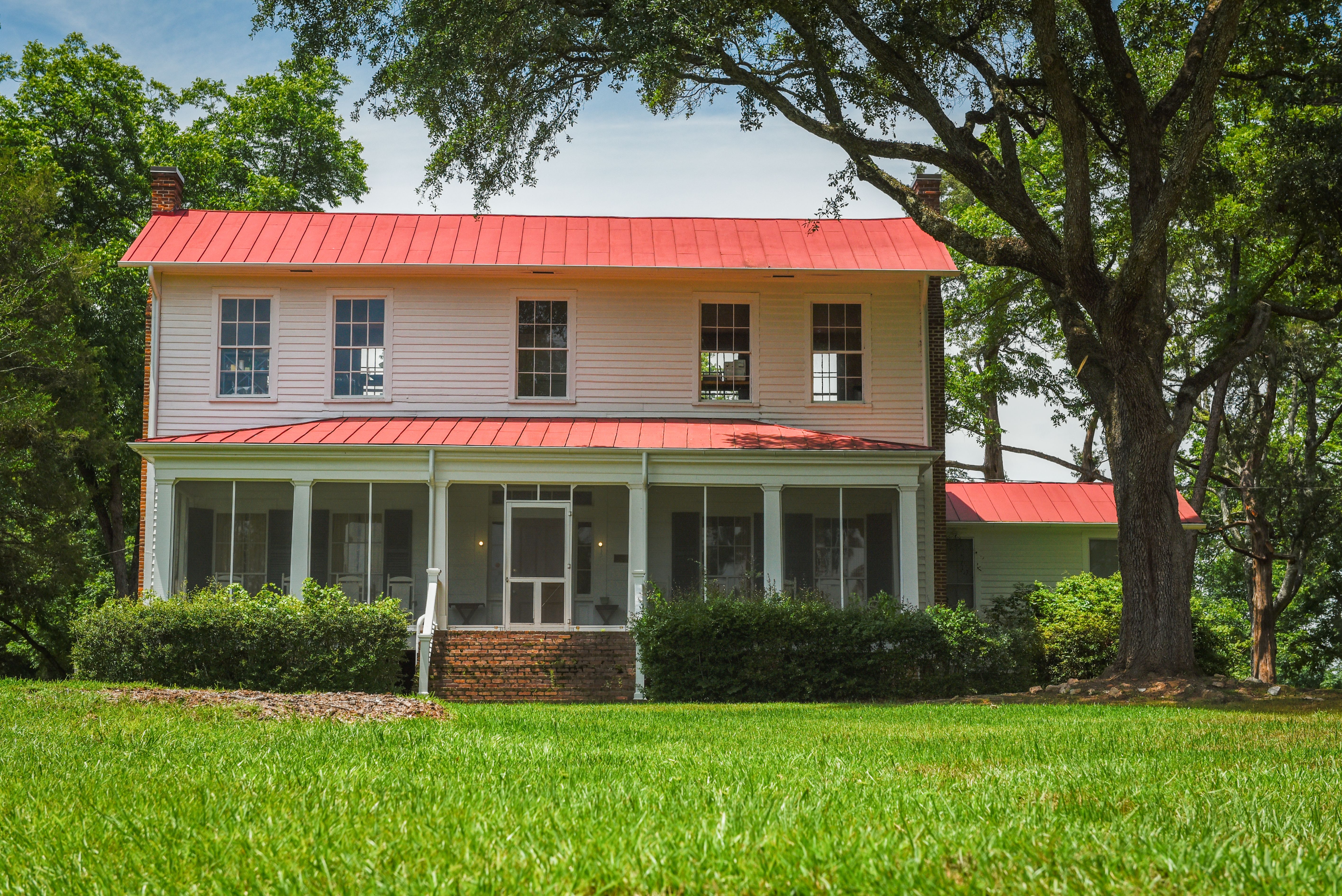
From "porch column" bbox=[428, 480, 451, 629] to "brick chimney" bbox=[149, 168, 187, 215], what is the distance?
27.7 feet

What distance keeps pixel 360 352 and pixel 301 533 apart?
4228 mm

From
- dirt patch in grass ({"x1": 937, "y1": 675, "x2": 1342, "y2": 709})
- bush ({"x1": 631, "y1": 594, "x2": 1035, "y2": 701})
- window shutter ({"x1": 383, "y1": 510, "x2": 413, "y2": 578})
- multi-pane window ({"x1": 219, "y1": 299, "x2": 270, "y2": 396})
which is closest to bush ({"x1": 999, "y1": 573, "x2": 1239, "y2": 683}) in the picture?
bush ({"x1": 631, "y1": 594, "x2": 1035, "y2": 701})

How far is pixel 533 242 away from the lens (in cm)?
2142

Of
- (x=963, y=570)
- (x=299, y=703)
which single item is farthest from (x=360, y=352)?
(x=963, y=570)

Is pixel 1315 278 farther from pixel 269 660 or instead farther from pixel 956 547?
pixel 269 660

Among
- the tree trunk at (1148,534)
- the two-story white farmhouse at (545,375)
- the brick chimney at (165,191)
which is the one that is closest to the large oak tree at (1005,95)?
the tree trunk at (1148,534)

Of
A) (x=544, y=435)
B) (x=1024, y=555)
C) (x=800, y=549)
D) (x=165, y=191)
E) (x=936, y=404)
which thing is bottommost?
(x=1024, y=555)

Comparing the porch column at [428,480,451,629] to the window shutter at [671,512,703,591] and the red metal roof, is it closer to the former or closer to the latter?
the red metal roof

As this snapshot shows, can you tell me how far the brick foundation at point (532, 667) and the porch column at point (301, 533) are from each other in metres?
2.30

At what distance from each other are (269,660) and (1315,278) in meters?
16.6

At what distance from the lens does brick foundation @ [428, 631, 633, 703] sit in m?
16.7

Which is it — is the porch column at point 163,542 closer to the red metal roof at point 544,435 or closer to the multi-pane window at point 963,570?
the red metal roof at point 544,435

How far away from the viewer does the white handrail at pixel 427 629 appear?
16641 mm

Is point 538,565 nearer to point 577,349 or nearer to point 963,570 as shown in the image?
point 577,349
